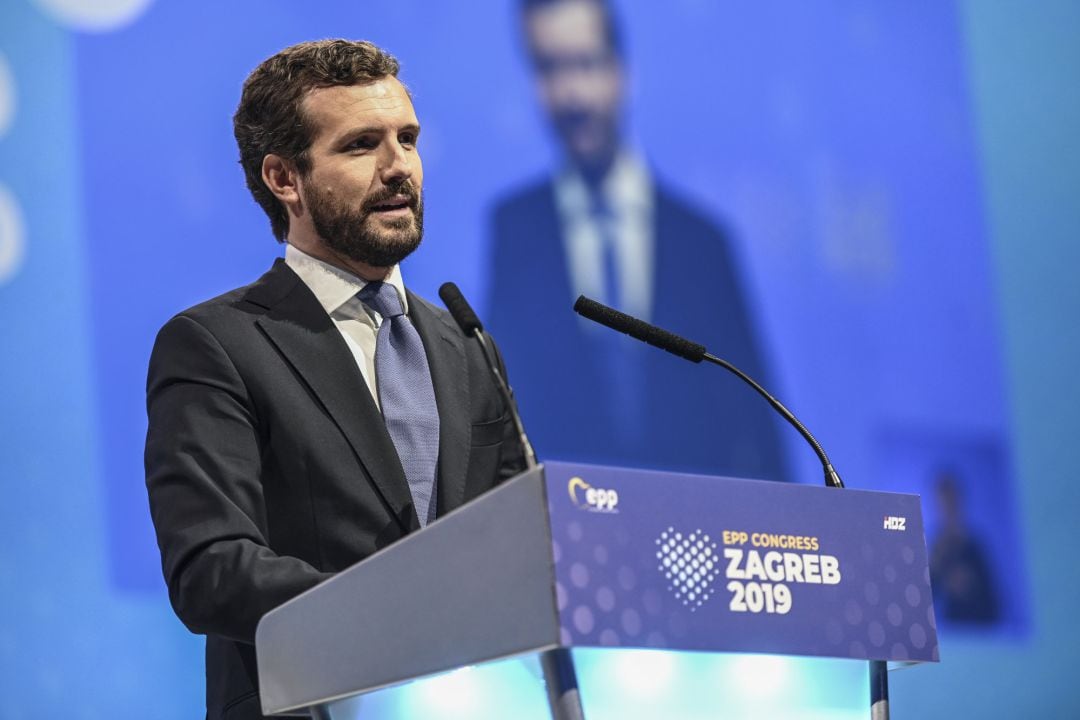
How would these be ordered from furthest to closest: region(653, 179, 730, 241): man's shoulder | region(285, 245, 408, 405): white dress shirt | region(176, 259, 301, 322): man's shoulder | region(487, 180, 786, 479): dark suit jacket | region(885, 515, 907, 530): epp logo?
region(653, 179, 730, 241): man's shoulder
region(487, 180, 786, 479): dark suit jacket
region(285, 245, 408, 405): white dress shirt
region(176, 259, 301, 322): man's shoulder
region(885, 515, 907, 530): epp logo

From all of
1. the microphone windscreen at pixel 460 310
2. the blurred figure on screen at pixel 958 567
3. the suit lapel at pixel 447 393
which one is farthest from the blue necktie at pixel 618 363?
the microphone windscreen at pixel 460 310

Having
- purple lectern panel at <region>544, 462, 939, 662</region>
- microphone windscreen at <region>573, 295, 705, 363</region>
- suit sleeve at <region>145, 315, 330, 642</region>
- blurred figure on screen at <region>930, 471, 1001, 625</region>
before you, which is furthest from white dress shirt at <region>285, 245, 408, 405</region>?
blurred figure on screen at <region>930, 471, 1001, 625</region>

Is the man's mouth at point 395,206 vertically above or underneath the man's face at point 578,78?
underneath

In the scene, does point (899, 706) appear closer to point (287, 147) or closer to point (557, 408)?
point (557, 408)

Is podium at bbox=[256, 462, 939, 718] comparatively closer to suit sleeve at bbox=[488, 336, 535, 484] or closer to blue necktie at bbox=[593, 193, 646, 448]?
suit sleeve at bbox=[488, 336, 535, 484]

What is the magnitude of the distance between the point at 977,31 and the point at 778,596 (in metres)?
3.56

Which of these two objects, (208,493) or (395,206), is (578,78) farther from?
(208,493)

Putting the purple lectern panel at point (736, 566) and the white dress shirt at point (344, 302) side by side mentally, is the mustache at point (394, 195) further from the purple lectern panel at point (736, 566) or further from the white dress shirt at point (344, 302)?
the purple lectern panel at point (736, 566)

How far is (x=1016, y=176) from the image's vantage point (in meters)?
4.58

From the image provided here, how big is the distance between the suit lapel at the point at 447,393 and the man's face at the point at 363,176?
0.16 metres

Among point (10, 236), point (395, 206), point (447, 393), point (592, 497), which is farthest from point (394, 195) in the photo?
point (592, 497)

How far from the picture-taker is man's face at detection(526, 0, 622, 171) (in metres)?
3.83

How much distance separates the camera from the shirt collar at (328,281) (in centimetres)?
246

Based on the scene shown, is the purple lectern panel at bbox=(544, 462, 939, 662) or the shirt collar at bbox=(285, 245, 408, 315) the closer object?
the purple lectern panel at bbox=(544, 462, 939, 662)
